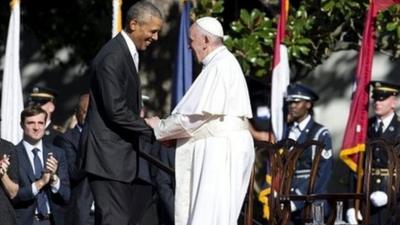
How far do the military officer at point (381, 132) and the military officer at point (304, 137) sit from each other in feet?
1.49

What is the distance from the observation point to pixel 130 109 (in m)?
11.1

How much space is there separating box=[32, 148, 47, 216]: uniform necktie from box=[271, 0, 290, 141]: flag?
2.66m

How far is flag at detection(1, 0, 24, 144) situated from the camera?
569 inches

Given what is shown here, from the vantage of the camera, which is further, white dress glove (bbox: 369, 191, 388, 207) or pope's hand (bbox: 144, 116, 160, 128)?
white dress glove (bbox: 369, 191, 388, 207)

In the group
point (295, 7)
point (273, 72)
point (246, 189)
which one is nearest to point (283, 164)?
point (246, 189)

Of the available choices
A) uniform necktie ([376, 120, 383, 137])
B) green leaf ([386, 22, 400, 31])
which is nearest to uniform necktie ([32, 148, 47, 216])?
uniform necktie ([376, 120, 383, 137])

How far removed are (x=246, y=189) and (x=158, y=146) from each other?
252 cm

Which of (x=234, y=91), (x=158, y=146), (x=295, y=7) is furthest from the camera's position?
(x=295, y=7)

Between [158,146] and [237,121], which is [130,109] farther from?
[158,146]

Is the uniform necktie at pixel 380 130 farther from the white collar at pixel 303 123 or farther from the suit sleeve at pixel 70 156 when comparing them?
the suit sleeve at pixel 70 156

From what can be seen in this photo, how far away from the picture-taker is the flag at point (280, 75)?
1464cm

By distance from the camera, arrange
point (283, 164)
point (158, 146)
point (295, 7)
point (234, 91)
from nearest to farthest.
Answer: point (234, 91) < point (283, 164) < point (158, 146) < point (295, 7)

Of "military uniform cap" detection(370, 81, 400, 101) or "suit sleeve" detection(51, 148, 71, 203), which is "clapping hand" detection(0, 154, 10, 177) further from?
"military uniform cap" detection(370, 81, 400, 101)

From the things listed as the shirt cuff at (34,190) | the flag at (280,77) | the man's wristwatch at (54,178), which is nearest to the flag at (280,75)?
the flag at (280,77)
